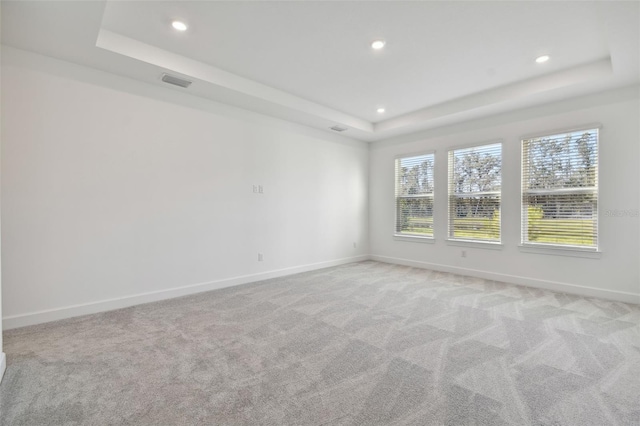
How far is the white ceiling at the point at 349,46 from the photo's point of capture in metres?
2.62

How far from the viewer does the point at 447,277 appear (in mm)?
5168

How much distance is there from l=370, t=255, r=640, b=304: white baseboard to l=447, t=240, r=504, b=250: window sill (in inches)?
16.5

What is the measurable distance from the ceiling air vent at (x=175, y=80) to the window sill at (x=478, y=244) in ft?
16.3

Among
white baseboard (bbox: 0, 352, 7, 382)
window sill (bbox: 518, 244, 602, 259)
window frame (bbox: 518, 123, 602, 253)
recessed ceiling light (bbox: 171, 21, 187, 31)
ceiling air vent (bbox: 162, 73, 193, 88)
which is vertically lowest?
white baseboard (bbox: 0, 352, 7, 382)

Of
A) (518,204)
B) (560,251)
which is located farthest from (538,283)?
(518,204)

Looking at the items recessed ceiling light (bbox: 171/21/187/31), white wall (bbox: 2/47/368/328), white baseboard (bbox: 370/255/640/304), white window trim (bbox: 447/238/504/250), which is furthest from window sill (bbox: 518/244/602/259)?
recessed ceiling light (bbox: 171/21/187/31)

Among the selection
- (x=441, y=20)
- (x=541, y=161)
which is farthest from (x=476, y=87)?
(x=441, y=20)

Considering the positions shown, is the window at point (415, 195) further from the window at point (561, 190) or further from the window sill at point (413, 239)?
the window at point (561, 190)

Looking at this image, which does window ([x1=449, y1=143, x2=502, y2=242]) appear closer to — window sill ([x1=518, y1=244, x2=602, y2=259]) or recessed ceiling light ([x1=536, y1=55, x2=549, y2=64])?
window sill ([x1=518, y1=244, x2=602, y2=259])

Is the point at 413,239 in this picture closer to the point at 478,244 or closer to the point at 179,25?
the point at 478,244

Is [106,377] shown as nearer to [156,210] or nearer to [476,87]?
[156,210]

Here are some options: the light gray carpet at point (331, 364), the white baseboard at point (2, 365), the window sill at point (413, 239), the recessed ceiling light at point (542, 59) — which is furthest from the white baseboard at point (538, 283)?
the white baseboard at point (2, 365)

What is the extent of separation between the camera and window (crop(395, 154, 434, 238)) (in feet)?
19.5

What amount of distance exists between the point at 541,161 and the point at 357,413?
4632 mm
